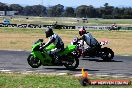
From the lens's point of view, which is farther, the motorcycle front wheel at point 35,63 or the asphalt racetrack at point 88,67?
the motorcycle front wheel at point 35,63

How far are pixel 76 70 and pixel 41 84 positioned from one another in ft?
18.2

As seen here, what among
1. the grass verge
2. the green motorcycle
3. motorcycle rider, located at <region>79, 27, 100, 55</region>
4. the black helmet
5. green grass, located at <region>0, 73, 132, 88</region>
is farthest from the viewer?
the grass verge

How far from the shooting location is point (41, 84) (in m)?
12.1

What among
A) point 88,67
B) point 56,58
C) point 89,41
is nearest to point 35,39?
point 89,41

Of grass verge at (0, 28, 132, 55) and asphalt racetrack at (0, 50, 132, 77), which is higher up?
asphalt racetrack at (0, 50, 132, 77)

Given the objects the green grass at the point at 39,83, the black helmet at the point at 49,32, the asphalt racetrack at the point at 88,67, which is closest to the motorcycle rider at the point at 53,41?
the black helmet at the point at 49,32

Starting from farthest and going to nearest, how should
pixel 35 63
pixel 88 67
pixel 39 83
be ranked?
pixel 88 67, pixel 35 63, pixel 39 83

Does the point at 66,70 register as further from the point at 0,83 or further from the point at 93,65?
the point at 0,83

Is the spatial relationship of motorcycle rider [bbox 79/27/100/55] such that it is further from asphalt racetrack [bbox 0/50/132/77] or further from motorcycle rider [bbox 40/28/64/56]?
motorcycle rider [bbox 40/28/64/56]

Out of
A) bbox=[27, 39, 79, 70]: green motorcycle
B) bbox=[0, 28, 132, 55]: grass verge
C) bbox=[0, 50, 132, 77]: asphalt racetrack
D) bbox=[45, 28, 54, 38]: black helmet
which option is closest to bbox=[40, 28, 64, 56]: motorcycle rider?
bbox=[45, 28, 54, 38]: black helmet

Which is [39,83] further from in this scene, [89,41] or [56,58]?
[89,41]

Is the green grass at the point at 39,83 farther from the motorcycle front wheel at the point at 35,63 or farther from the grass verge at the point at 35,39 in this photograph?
the grass verge at the point at 35,39

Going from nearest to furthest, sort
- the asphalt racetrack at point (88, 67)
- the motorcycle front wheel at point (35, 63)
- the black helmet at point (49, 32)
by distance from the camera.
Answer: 1. the asphalt racetrack at point (88, 67)
2. the black helmet at point (49, 32)
3. the motorcycle front wheel at point (35, 63)

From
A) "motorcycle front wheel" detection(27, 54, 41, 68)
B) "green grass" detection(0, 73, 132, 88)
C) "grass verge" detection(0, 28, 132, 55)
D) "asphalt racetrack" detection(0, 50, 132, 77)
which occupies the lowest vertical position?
"grass verge" detection(0, 28, 132, 55)
